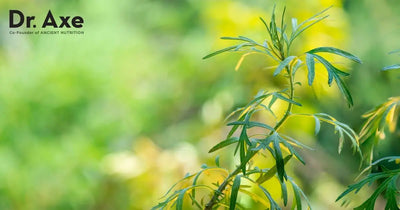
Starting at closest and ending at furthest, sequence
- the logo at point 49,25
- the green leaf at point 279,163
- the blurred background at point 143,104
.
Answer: the green leaf at point 279,163 → the blurred background at point 143,104 → the logo at point 49,25

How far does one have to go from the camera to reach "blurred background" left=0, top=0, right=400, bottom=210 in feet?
6.09

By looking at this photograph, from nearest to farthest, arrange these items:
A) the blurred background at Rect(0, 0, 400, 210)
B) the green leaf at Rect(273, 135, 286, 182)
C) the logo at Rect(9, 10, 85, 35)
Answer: the green leaf at Rect(273, 135, 286, 182)
the blurred background at Rect(0, 0, 400, 210)
the logo at Rect(9, 10, 85, 35)

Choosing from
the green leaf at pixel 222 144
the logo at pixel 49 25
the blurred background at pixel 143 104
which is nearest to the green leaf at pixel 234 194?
the green leaf at pixel 222 144

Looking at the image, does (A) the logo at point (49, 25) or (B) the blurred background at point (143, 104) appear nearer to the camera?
(B) the blurred background at point (143, 104)

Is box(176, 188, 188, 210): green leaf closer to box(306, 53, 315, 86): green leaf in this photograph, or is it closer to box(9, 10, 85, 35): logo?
box(306, 53, 315, 86): green leaf

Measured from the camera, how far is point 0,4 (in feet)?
10.1

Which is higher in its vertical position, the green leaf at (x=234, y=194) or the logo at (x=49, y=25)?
the logo at (x=49, y=25)

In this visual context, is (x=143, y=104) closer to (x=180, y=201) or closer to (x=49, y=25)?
(x=49, y=25)

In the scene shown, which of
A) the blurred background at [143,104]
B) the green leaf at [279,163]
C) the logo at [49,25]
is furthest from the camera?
the logo at [49,25]

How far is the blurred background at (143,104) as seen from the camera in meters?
1.86

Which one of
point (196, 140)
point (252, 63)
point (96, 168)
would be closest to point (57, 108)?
point (96, 168)

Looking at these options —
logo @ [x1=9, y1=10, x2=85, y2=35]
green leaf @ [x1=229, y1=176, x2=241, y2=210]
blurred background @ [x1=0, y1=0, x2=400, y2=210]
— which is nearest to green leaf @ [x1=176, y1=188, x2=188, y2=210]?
green leaf @ [x1=229, y1=176, x2=241, y2=210]

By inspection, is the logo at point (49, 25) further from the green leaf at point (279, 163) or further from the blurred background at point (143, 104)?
the green leaf at point (279, 163)

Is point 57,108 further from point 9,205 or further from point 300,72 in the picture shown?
point 300,72
